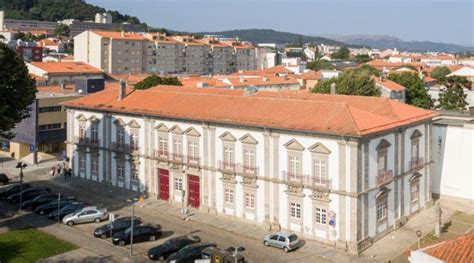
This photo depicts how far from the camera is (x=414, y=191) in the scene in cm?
4272

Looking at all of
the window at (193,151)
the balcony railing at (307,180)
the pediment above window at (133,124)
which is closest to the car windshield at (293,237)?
the balcony railing at (307,180)

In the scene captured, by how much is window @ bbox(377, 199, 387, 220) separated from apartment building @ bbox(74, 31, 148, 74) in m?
101

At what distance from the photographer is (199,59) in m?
156

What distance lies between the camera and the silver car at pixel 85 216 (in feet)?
Answer: 132

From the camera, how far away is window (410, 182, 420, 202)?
139 ft

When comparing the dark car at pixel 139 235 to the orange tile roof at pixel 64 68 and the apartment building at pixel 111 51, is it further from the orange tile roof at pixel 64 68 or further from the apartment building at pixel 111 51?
the apartment building at pixel 111 51

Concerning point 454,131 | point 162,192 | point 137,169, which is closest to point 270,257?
point 162,192

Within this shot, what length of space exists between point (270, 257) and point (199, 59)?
126 m

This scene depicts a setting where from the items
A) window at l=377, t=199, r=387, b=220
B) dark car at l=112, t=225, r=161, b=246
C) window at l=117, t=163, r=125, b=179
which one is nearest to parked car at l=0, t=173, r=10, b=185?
window at l=117, t=163, r=125, b=179

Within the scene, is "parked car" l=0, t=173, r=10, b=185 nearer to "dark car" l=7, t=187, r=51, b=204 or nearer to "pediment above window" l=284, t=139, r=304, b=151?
"dark car" l=7, t=187, r=51, b=204

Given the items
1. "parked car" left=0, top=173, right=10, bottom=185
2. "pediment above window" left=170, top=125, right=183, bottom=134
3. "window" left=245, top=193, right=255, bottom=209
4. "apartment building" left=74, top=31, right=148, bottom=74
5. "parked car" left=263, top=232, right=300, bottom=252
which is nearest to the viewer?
"parked car" left=263, top=232, right=300, bottom=252

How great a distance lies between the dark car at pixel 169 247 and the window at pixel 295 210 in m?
7.00

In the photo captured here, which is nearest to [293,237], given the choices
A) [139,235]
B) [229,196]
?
[229,196]

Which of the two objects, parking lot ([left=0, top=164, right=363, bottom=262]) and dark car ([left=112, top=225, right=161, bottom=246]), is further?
dark car ([left=112, top=225, right=161, bottom=246])
